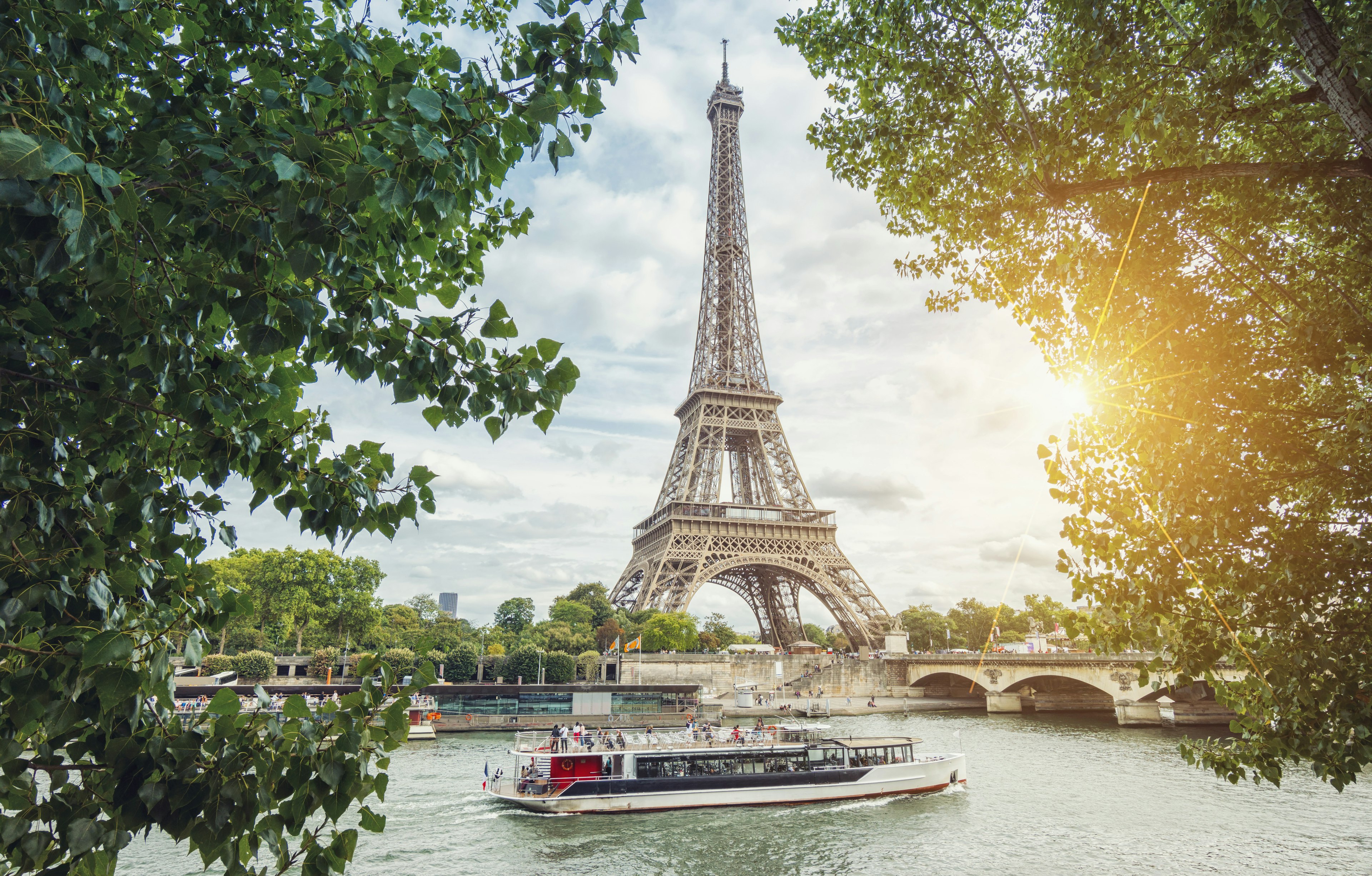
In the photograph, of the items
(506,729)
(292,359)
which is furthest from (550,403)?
(506,729)

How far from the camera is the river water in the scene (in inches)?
689

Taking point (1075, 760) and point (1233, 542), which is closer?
point (1233, 542)

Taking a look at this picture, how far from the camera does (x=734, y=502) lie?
204ft

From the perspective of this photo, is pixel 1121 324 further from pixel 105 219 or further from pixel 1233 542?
pixel 105 219

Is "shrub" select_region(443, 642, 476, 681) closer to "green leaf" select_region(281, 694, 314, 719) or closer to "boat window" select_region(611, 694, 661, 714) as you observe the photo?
"boat window" select_region(611, 694, 661, 714)

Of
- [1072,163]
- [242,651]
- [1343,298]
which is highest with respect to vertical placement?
[1072,163]

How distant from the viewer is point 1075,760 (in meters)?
31.0

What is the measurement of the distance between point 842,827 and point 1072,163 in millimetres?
19887

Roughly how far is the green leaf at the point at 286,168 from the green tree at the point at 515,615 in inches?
3026

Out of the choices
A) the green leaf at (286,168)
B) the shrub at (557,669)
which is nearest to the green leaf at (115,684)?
the green leaf at (286,168)

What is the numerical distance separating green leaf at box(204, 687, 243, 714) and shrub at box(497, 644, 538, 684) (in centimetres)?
5128

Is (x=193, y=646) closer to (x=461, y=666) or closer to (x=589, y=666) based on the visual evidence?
(x=461, y=666)

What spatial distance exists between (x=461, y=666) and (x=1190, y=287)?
51.9m

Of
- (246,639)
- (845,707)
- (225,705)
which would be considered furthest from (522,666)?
(225,705)
